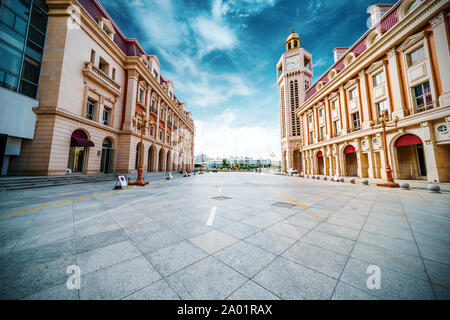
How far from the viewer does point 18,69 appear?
1251 cm

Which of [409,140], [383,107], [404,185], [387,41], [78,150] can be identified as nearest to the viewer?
[404,185]

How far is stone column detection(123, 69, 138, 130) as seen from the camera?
1988cm

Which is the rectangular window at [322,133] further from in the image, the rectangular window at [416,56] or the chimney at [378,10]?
the chimney at [378,10]

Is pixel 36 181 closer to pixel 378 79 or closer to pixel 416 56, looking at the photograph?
pixel 416 56

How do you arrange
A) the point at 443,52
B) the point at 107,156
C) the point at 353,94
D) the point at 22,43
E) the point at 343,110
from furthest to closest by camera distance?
the point at 343,110
the point at 353,94
the point at 107,156
the point at 22,43
the point at 443,52

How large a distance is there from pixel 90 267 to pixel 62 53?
20.2 metres

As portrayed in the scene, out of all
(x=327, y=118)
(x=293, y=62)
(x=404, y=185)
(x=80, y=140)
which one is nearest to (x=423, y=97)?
(x=404, y=185)

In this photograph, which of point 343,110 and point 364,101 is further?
point 343,110

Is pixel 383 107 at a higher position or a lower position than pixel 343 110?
lower

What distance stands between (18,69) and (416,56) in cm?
3566

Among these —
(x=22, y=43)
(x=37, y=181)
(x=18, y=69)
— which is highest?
(x=22, y=43)

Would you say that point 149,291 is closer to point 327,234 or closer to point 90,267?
point 90,267
